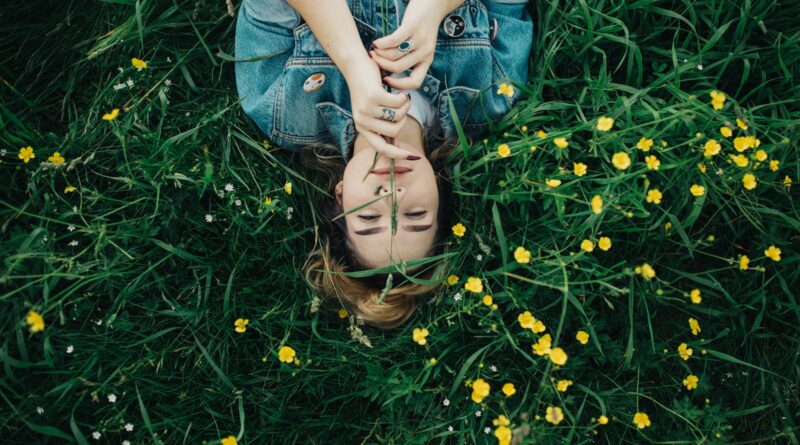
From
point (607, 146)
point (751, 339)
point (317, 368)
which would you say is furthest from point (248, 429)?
point (751, 339)

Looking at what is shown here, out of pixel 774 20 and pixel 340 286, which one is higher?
pixel 774 20

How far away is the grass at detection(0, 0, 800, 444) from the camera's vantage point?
2.19m

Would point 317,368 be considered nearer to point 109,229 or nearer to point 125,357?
point 125,357

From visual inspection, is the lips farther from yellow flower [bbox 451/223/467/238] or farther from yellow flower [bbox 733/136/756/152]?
yellow flower [bbox 733/136/756/152]

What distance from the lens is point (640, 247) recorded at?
91.4 inches

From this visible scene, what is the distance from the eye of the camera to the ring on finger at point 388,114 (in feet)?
6.82

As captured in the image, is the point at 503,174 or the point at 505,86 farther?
the point at 503,174

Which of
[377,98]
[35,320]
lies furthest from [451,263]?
[35,320]

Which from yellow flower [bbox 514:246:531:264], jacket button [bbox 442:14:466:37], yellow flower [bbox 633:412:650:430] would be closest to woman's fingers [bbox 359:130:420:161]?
yellow flower [bbox 514:246:531:264]

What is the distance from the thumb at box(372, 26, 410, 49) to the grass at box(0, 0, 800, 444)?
0.56 metres

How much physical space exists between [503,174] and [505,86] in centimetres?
40

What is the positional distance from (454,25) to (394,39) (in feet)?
1.55

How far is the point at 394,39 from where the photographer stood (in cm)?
205

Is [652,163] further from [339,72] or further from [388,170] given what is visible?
[339,72]
